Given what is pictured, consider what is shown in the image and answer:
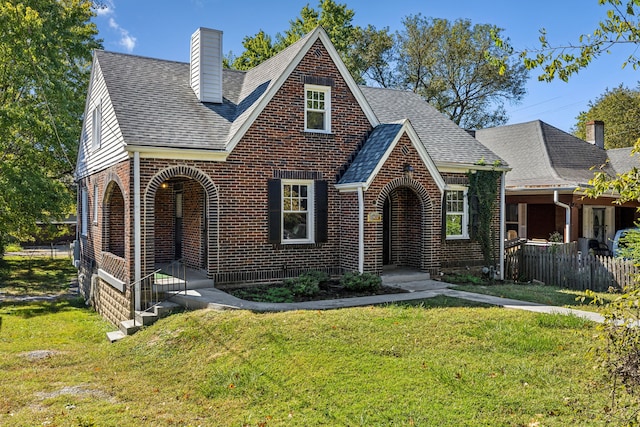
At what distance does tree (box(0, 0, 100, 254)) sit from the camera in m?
20.8

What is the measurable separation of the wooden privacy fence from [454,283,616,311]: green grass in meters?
0.73

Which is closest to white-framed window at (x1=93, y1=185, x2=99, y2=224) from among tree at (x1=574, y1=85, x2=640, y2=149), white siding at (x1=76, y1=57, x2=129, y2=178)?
white siding at (x1=76, y1=57, x2=129, y2=178)

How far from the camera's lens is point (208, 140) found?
12.6 meters

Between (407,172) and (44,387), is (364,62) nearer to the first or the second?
(407,172)

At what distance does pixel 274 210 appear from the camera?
13.2m

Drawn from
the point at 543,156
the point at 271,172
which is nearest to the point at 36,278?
the point at 271,172

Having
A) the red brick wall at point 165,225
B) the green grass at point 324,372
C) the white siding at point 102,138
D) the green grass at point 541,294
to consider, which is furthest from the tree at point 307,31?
the green grass at point 324,372

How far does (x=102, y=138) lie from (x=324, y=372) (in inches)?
447

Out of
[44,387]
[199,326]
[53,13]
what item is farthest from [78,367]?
[53,13]

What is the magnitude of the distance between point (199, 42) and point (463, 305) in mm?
10579

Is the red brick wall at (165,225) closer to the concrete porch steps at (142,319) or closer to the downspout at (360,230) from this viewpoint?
the concrete porch steps at (142,319)

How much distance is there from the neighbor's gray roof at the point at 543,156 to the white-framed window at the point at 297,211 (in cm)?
1032

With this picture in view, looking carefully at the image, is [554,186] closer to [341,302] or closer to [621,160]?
[621,160]

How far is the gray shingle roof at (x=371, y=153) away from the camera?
525 inches
